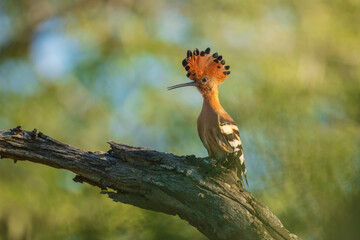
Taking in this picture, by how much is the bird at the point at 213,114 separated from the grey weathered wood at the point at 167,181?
161mm

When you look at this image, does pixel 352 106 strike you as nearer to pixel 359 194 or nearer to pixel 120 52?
pixel 359 194

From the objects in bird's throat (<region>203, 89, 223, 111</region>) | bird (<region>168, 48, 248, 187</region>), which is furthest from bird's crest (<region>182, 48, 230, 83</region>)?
bird's throat (<region>203, 89, 223, 111</region>)

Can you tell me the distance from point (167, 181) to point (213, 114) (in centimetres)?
59

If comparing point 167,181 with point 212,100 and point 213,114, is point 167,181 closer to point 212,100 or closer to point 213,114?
point 213,114

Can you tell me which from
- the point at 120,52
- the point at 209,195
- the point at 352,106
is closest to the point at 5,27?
the point at 120,52

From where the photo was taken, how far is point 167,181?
159 centimetres

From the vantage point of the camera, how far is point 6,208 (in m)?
2.59

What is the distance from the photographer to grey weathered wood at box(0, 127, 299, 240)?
1.45 meters

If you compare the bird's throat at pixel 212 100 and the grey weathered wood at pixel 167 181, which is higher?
the bird's throat at pixel 212 100

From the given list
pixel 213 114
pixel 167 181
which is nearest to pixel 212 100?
pixel 213 114

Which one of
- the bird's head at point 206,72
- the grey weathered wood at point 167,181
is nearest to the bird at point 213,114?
the bird's head at point 206,72

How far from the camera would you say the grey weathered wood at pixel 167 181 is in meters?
1.45

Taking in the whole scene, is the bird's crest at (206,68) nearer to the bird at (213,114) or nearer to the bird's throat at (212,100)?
the bird at (213,114)

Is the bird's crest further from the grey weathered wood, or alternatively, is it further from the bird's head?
the grey weathered wood
